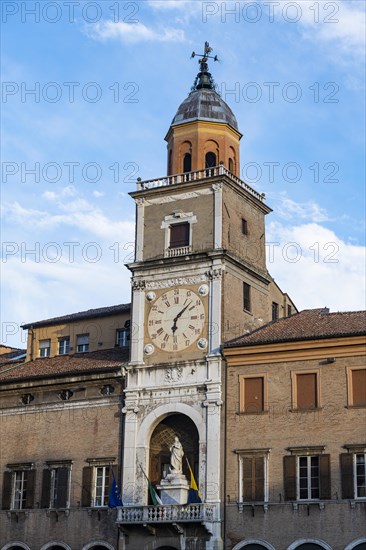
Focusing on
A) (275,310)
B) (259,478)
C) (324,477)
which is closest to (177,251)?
(275,310)

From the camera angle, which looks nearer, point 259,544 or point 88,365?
point 259,544

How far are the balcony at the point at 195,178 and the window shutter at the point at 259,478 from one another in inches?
594

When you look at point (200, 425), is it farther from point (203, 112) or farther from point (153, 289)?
point (203, 112)

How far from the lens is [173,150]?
53656 millimetres

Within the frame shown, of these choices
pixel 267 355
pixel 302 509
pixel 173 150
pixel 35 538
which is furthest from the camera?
pixel 173 150

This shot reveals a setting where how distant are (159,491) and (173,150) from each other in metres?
19.0

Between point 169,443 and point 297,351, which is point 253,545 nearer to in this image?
point 169,443

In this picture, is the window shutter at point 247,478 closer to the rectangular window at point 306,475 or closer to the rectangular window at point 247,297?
the rectangular window at point 306,475

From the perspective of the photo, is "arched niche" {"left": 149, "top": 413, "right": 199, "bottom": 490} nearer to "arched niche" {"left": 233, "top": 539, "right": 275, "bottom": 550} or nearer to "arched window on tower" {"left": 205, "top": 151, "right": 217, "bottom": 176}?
"arched niche" {"left": 233, "top": 539, "right": 275, "bottom": 550}

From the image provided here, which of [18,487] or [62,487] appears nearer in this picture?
[62,487]

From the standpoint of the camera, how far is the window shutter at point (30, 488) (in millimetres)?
48719

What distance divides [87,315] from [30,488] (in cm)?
1156

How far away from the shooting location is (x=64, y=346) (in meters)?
57.2

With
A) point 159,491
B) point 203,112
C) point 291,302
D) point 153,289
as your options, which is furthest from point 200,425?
point 203,112
